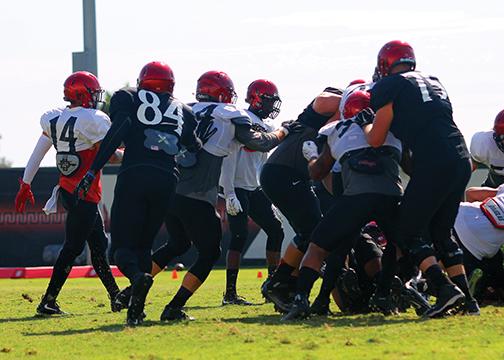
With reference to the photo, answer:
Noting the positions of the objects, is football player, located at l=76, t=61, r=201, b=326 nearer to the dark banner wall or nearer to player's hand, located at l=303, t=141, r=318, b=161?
player's hand, located at l=303, t=141, r=318, b=161

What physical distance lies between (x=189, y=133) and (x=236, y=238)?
3218 mm

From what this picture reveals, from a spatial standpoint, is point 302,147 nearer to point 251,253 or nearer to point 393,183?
point 393,183

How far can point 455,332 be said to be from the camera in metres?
7.39

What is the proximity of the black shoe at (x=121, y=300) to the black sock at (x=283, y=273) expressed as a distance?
118cm

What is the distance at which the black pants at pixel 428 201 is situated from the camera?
8.39 m

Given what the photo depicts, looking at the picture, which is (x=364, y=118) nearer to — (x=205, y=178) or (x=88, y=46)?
(x=205, y=178)

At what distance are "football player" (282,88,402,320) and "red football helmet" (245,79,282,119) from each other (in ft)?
9.89

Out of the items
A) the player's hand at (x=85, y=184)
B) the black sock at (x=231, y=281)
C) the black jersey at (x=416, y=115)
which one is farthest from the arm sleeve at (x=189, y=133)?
the black sock at (x=231, y=281)

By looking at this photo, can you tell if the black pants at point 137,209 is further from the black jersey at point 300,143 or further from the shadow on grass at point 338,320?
the black jersey at point 300,143

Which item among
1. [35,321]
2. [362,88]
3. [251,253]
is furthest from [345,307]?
[251,253]

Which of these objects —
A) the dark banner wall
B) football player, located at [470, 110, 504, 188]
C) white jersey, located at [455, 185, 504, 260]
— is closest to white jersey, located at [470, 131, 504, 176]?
football player, located at [470, 110, 504, 188]

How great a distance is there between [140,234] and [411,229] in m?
1.99

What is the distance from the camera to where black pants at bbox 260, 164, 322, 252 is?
384 inches

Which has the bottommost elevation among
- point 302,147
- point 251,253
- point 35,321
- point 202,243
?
point 251,253
